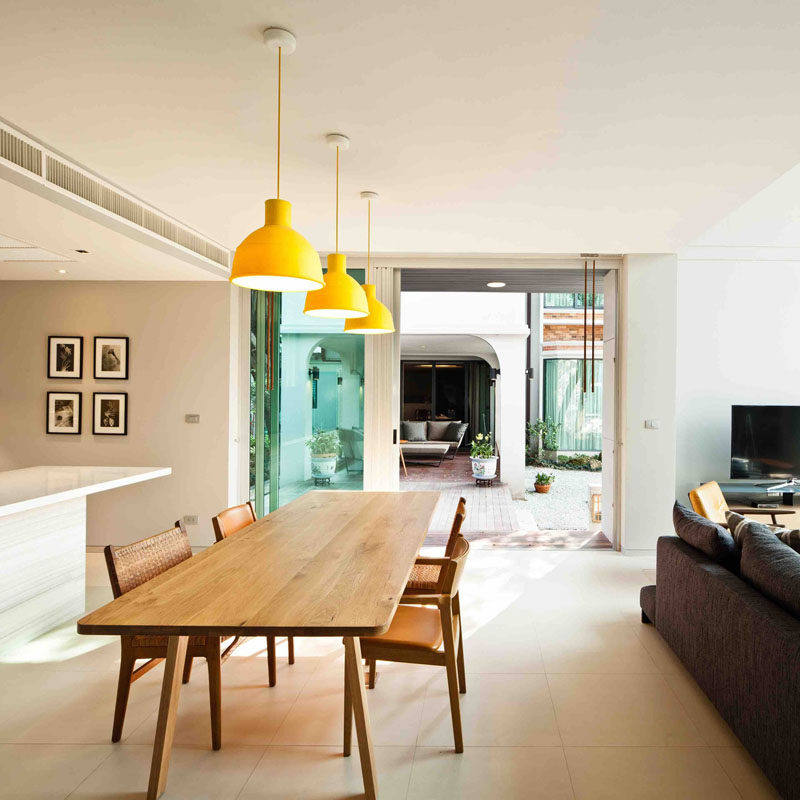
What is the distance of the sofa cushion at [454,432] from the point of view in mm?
13383

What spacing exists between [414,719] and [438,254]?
3.84 m

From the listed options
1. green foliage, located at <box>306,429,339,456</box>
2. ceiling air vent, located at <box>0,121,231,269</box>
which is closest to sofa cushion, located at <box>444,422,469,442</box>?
green foliage, located at <box>306,429,339,456</box>

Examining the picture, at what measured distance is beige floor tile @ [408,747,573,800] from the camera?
2.00 meters

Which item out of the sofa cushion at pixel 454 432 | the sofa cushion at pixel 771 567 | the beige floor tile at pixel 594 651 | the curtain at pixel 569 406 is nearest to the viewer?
the sofa cushion at pixel 771 567

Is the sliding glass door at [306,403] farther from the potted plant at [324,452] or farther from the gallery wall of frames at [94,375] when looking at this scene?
the gallery wall of frames at [94,375]

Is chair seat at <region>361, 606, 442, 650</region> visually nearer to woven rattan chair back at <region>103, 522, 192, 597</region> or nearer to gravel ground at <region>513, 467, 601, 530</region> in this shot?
woven rattan chair back at <region>103, 522, 192, 597</region>

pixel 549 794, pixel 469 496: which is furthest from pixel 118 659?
pixel 469 496

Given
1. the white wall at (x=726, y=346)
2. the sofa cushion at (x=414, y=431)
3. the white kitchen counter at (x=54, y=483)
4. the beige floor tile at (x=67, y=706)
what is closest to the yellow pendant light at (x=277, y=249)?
the white kitchen counter at (x=54, y=483)

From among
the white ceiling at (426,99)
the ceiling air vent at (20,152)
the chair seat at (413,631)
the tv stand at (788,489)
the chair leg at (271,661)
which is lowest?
the chair leg at (271,661)

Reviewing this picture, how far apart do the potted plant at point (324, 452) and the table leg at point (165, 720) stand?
3.43m

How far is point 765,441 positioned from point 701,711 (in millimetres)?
3310

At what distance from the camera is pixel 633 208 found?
378 cm

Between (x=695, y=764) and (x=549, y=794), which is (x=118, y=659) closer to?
(x=549, y=794)

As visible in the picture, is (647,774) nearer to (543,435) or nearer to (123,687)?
(123,687)
